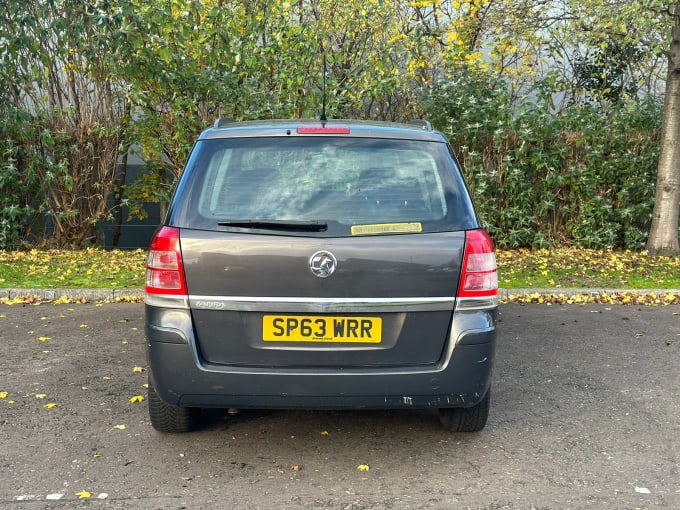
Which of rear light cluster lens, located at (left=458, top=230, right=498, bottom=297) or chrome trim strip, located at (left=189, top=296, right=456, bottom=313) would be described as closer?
chrome trim strip, located at (left=189, top=296, right=456, bottom=313)

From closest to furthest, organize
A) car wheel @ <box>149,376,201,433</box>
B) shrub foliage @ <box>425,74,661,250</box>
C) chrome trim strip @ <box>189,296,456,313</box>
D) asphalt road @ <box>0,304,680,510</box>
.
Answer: asphalt road @ <box>0,304,680,510</box>, chrome trim strip @ <box>189,296,456,313</box>, car wheel @ <box>149,376,201,433</box>, shrub foliage @ <box>425,74,661,250</box>

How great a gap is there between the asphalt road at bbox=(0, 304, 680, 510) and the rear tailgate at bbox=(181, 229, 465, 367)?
0.59 metres

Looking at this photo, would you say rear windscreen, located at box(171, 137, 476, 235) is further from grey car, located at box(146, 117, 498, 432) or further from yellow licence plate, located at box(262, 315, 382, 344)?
yellow licence plate, located at box(262, 315, 382, 344)

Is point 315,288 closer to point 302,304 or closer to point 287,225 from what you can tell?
point 302,304

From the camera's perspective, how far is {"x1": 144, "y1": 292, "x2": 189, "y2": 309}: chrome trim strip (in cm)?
397

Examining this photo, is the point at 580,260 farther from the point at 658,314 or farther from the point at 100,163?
the point at 100,163

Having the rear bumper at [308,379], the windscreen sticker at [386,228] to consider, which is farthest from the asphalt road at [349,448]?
the windscreen sticker at [386,228]

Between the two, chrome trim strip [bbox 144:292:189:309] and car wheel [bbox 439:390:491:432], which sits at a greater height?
chrome trim strip [bbox 144:292:189:309]

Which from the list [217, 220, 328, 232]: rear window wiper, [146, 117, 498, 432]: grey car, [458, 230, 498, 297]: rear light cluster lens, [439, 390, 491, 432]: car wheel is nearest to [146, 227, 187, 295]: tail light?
[146, 117, 498, 432]: grey car

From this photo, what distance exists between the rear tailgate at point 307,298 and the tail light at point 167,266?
0.14ft

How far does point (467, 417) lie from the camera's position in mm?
4578

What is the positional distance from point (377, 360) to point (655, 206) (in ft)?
32.6

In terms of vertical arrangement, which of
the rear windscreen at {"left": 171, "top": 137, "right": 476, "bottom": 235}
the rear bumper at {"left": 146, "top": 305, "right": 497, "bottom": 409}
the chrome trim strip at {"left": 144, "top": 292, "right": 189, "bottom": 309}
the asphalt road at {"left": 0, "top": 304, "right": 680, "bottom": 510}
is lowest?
the asphalt road at {"left": 0, "top": 304, "right": 680, "bottom": 510}

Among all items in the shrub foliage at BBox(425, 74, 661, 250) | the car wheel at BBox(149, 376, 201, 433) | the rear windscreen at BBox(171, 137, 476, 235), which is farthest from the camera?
the shrub foliage at BBox(425, 74, 661, 250)
